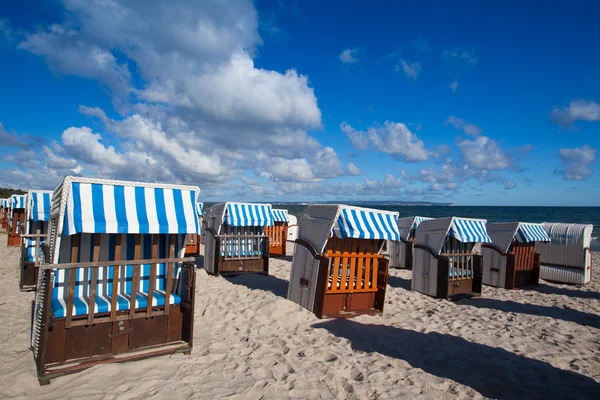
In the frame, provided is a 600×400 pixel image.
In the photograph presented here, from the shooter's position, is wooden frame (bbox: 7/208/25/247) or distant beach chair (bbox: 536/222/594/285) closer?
distant beach chair (bbox: 536/222/594/285)

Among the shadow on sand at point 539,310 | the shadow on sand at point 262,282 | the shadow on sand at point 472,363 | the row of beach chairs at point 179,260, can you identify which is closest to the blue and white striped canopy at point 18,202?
the row of beach chairs at point 179,260

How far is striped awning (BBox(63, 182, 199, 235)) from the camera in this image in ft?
14.7

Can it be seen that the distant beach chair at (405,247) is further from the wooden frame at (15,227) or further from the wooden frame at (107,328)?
the wooden frame at (15,227)

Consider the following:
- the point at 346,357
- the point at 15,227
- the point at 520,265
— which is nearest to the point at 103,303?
the point at 346,357

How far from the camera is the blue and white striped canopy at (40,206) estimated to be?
367 inches

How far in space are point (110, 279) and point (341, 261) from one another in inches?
169

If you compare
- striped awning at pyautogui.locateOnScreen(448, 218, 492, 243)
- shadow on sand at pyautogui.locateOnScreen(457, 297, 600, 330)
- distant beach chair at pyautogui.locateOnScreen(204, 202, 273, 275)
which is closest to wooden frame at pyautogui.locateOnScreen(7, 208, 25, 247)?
distant beach chair at pyautogui.locateOnScreen(204, 202, 273, 275)

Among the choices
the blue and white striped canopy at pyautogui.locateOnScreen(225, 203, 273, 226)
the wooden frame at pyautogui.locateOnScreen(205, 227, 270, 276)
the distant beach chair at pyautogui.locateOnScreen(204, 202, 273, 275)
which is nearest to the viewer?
the wooden frame at pyautogui.locateOnScreen(205, 227, 270, 276)

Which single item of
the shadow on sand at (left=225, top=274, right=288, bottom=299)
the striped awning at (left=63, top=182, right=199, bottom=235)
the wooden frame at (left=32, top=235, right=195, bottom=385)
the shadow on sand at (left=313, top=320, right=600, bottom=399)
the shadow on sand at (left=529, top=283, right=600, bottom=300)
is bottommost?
the shadow on sand at (left=225, top=274, right=288, bottom=299)

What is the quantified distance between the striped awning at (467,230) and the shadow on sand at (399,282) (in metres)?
2.21

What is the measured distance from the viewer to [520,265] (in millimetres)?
11945

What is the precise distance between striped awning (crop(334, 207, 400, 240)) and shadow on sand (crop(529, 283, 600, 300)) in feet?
23.0

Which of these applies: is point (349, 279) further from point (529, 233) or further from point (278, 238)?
point (278, 238)

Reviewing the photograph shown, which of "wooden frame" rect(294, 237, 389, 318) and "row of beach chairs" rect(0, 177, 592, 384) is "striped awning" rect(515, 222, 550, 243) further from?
"wooden frame" rect(294, 237, 389, 318)
